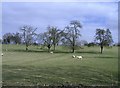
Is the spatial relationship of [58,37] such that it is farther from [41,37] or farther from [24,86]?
[24,86]

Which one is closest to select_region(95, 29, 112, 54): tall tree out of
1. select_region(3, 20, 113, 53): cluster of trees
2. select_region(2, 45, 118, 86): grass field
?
select_region(3, 20, 113, 53): cluster of trees

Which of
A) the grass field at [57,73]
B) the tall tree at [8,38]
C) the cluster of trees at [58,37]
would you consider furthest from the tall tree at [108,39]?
the grass field at [57,73]

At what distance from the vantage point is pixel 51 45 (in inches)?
4055

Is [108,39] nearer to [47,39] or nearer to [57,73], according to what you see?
[47,39]

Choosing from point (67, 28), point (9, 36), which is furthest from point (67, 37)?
point (9, 36)

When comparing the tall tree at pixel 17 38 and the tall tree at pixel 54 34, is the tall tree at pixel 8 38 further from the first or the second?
the tall tree at pixel 54 34

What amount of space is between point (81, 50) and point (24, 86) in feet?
275

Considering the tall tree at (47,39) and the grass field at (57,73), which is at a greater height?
the tall tree at (47,39)

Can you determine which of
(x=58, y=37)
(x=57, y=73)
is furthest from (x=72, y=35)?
(x=57, y=73)

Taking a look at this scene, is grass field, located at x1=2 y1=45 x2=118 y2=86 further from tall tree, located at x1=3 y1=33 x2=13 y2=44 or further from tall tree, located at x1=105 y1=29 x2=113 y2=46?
tall tree, located at x1=3 y1=33 x2=13 y2=44

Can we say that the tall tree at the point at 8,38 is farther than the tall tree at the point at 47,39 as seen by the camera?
Yes

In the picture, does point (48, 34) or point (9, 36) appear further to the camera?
point (9, 36)

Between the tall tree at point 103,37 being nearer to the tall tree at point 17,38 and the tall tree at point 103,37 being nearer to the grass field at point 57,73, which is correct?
the tall tree at point 17,38

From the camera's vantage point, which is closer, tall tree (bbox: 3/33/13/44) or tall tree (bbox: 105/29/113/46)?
tall tree (bbox: 105/29/113/46)
